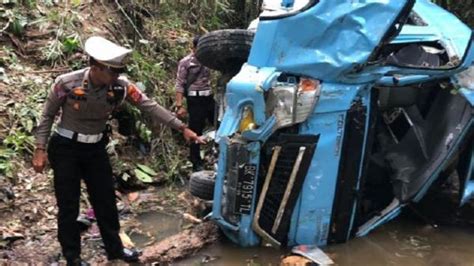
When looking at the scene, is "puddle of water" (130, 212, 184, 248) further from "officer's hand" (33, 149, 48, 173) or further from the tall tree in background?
the tall tree in background

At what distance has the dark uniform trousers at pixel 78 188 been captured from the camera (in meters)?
4.07

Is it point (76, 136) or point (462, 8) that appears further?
point (462, 8)

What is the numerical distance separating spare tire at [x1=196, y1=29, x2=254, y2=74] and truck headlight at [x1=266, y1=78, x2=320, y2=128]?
0.95 m

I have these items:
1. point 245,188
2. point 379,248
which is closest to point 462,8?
point 379,248

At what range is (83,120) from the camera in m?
Result: 4.04

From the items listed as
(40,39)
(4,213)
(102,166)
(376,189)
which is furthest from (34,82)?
(376,189)

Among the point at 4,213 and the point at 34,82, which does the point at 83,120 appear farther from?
the point at 34,82

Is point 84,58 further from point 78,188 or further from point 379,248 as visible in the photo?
point 379,248

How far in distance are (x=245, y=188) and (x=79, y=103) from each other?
1231mm

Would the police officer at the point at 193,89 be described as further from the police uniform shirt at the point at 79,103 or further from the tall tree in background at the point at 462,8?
the tall tree in background at the point at 462,8

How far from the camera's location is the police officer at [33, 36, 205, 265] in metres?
3.94

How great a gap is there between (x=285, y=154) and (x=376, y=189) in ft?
4.30

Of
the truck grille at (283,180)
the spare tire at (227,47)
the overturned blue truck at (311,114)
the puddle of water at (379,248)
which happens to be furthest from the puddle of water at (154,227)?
the spare tire at (227,47)

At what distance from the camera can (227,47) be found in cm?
509
